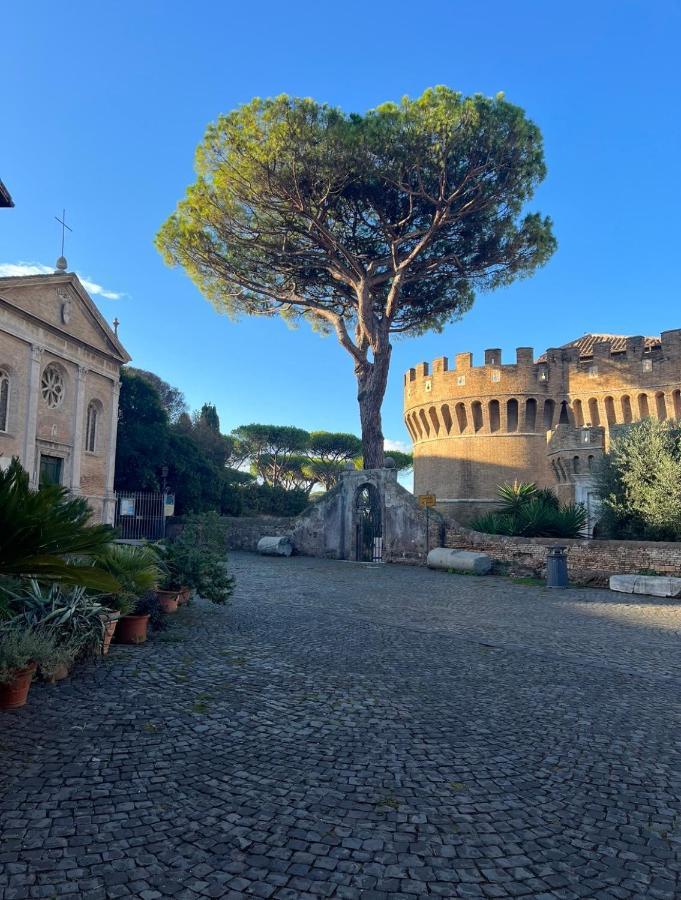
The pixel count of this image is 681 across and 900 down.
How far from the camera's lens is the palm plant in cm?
292

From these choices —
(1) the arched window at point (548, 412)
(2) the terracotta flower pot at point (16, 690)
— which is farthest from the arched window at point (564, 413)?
(2) the terracotta flower pot at point (16, 690)

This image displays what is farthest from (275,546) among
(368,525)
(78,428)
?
(78,428)

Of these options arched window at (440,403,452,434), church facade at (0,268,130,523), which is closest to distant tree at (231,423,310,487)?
arched window at (440,403,452,434)

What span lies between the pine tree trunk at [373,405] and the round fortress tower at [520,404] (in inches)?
481

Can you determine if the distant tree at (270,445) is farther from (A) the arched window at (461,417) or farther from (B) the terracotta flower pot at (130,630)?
(B) the terracotta flower pot at (130,630)

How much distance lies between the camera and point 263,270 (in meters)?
23.5

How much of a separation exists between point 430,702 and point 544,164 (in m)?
21.3

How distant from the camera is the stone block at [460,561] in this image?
14422mm

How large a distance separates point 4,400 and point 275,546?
1006cm

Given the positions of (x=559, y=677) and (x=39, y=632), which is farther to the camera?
(x=559, y=677)

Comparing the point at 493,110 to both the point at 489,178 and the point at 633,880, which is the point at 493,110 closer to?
the point at 489,178

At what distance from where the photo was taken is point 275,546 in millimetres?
19531

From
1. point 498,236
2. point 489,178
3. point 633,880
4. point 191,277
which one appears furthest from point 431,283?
point 633,880

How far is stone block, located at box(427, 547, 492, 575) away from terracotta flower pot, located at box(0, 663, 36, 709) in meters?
12.0
